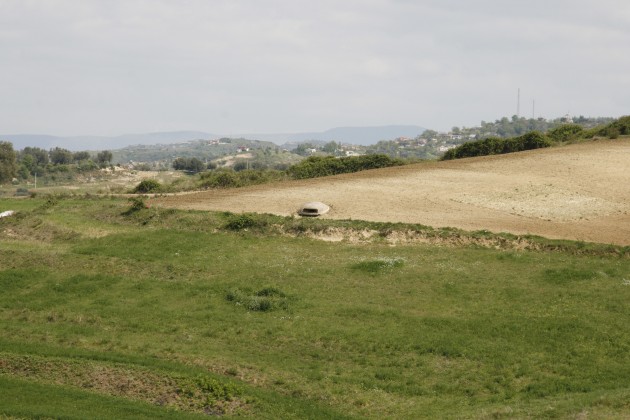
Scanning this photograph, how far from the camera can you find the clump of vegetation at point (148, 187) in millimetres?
58125

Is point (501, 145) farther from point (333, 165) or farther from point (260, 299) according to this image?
point (260, 299)

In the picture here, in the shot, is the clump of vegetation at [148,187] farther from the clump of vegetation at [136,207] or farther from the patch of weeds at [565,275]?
the patch of weeds at [565,275]

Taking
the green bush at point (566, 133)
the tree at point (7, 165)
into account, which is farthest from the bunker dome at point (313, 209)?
the tree at point (7, 165)

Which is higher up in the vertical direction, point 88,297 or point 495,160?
point 495,160

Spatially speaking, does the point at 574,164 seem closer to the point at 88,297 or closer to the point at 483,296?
the point at 483,296

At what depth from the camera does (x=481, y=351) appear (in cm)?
2398

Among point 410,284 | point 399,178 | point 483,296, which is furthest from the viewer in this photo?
point 399,178

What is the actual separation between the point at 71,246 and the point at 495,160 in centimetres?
3548

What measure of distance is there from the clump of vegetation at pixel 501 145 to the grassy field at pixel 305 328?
3035 cm

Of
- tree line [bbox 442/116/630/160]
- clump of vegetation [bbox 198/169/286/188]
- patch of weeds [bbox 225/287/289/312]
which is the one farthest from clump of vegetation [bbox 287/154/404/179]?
patch of weeds [bbox 225/287/289/312]

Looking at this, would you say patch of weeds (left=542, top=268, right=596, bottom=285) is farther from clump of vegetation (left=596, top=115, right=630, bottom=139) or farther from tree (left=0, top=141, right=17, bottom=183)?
tree (left=0, top=141, right=17, bottom=183)

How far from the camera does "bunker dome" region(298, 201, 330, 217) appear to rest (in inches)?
1745

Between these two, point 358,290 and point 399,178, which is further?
point 399,178

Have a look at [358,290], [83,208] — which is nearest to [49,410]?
[358,290]
